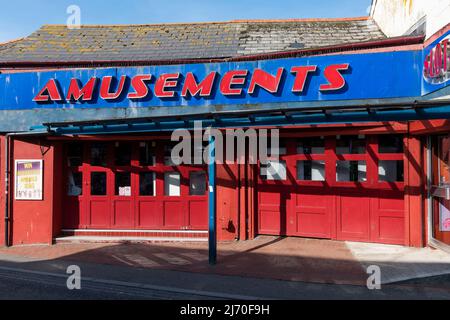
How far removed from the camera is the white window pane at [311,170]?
1058cm

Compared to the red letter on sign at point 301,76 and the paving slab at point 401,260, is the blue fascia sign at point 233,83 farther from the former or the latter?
the paving slab at point 401,260

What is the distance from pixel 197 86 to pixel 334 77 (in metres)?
3.38

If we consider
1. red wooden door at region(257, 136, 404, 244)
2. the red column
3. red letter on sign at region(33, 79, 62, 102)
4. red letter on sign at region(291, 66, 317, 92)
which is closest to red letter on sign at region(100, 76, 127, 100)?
red letter on sign at region(33, 79, 62, 102)

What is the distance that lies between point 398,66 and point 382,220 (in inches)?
141

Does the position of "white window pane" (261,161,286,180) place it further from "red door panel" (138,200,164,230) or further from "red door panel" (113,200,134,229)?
"red door panel" (113,200,134,229)

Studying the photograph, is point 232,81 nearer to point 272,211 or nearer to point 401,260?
point 272,211

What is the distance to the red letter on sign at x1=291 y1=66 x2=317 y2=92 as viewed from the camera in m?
10.3

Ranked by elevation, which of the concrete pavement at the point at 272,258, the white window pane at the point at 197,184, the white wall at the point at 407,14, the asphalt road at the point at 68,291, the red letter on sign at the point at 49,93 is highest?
the white wall at the point at 407,14

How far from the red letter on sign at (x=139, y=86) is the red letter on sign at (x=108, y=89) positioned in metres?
0.27

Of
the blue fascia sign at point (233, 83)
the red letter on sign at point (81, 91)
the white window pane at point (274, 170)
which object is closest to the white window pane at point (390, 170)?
the blue fascia sign at point (233, 83)

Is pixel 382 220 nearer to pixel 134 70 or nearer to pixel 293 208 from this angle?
pixel 293 208

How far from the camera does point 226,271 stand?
805 centimetres

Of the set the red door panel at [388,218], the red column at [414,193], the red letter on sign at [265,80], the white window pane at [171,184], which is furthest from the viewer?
the white window pane at [171,184]

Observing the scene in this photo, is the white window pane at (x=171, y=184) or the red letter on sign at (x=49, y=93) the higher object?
the red letter on sign at (x=49, y=93)
